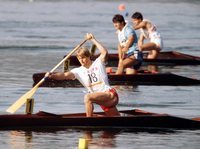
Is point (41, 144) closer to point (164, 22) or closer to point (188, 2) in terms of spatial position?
point (164, 22)

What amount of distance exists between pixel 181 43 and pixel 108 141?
2573cm

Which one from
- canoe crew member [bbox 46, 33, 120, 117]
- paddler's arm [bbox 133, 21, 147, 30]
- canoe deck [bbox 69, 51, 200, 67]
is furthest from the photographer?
canoe deck [bbox 69, 51, 200, 67]

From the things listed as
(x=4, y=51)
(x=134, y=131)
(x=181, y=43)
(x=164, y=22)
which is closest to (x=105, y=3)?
(x=164, y=22)

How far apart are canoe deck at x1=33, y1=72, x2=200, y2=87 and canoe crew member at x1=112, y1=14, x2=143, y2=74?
1.26 ft

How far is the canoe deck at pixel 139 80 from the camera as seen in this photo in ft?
97.9

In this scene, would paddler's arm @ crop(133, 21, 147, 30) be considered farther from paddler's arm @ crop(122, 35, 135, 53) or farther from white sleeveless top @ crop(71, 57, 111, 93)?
white sleeveless top @ crop(71, 57, 111, 93)

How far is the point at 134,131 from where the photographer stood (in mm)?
21516

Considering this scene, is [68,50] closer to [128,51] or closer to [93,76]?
[128,51]

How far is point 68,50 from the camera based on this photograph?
4141 cm

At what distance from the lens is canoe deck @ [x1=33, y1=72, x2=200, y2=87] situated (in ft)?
97.9

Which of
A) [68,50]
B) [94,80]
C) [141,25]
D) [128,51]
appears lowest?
[68,50]

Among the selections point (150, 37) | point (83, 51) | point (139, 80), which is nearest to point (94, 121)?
point (83, 51)

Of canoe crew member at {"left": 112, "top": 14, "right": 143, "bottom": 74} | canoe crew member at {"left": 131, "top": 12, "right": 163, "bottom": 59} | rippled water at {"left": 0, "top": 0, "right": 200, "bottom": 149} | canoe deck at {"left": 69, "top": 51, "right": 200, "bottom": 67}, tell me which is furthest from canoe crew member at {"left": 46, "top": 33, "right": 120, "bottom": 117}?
canoe deck at {"left": 69, "top": 51, "right": 200, "bottom": 67}

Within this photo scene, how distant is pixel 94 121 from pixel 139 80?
9034 millimetres
